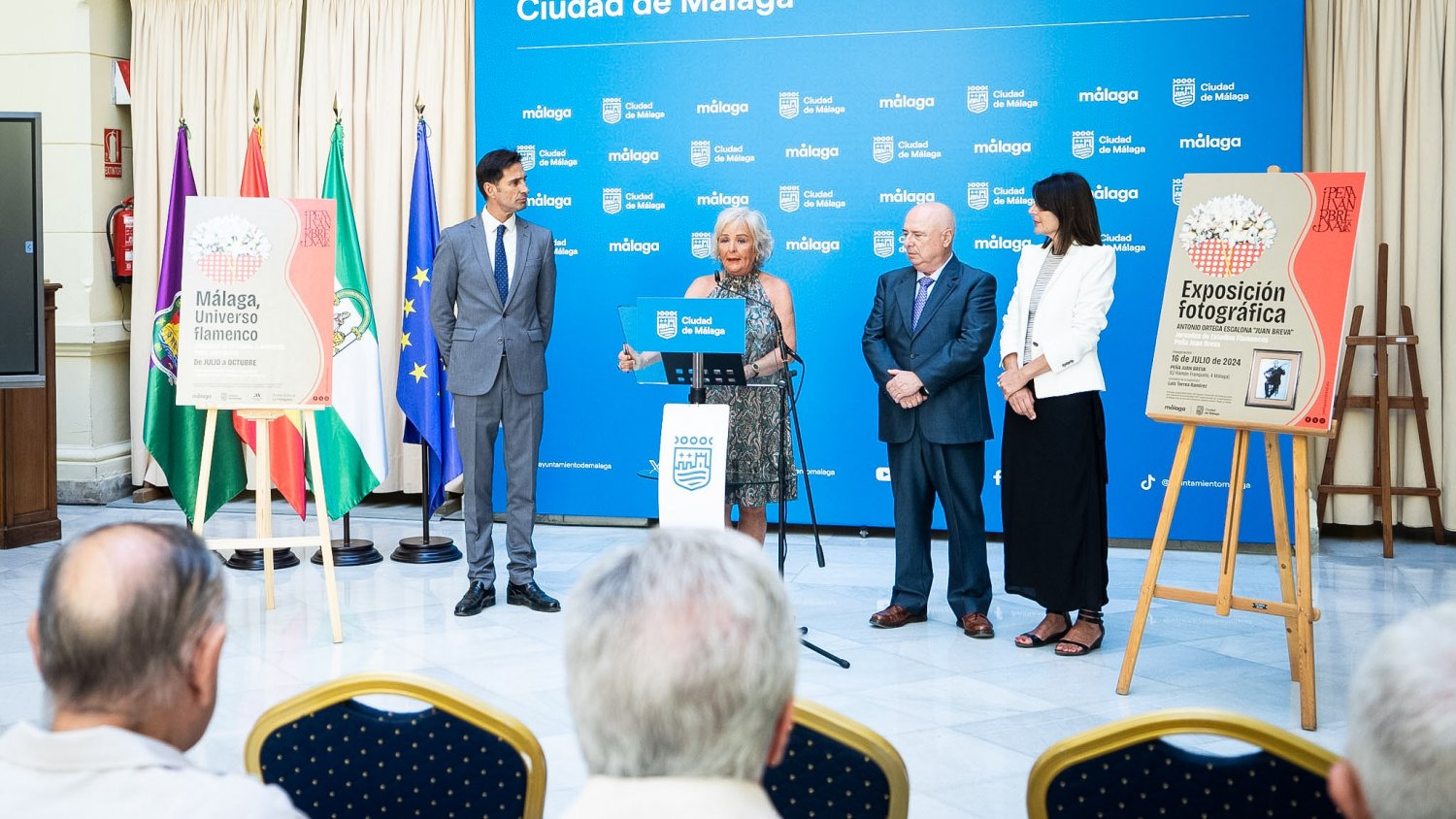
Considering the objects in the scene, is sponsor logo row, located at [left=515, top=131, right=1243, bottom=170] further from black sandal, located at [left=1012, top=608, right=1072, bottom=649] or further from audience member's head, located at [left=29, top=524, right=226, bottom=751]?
audience member's head, located at [left=29, top=524, right=226, bottom=751]

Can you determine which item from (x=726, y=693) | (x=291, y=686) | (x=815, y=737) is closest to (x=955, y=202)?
(x=291, y=686)

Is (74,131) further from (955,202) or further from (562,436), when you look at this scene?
(955,202)

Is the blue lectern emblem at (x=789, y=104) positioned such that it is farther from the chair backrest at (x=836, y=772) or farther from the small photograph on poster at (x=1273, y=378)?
the chair backrest at (x=836, y=772)

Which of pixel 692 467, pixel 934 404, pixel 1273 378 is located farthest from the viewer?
pixel 934 404

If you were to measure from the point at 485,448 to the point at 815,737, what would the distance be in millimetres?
3943

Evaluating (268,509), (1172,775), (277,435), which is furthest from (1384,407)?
(1172,775)

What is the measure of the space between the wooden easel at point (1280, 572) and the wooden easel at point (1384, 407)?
8.34 feet

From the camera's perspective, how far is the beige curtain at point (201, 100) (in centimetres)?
Result: 836

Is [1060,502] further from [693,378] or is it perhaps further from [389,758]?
[389,758]

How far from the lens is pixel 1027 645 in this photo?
16.6 feet

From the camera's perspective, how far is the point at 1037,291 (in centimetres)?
489

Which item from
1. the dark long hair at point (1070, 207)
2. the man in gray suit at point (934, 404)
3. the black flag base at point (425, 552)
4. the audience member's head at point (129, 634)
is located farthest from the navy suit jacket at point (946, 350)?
the audience member's head at point (129, 634)

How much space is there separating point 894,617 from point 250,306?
2766 millimetres

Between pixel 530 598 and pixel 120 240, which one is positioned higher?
pixel 120 240
